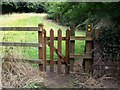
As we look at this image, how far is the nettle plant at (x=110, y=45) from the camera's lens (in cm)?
656

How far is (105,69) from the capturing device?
21.6 feet

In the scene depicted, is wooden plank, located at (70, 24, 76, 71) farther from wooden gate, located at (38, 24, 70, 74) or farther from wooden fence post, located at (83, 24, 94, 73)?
wooden fence post, located at (83, 24, 94, 73)

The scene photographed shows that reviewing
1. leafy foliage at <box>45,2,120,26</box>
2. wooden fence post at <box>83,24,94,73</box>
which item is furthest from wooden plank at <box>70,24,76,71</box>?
leafy foliage at <box>45,2,120,26</box>

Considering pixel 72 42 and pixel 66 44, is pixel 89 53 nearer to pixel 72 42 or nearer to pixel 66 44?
pixel 72 42

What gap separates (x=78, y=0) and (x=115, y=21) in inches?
47.3

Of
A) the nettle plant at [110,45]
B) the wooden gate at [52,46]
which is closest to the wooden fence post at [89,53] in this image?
the nettle plant at [110,45]

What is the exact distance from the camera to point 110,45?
6.55 meters

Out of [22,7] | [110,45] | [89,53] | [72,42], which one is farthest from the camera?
[22,7]

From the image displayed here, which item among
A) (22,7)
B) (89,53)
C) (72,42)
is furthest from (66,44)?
(22,7)

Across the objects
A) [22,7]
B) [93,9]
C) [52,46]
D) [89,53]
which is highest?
[22,7]

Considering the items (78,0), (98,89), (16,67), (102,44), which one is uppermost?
(78,0)

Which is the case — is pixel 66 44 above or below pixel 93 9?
below

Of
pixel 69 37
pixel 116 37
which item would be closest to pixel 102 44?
pixel 116 37

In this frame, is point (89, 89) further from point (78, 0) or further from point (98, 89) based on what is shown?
point (78, 0)
